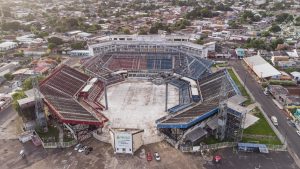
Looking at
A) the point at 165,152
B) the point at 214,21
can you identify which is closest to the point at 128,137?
the point at 165,152

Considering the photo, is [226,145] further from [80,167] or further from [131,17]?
[131,17]

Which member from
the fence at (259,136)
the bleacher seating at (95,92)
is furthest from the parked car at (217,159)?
the bleacher seating at (95,92)

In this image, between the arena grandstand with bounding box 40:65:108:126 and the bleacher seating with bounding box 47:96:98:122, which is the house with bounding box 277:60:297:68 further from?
the bleacher seating with bounding box 47:96:98:122

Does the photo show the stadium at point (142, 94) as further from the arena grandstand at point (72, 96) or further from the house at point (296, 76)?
the house at point (296, 76)

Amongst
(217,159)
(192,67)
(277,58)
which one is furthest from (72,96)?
(277,58)

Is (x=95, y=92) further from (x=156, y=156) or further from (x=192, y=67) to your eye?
(x=156, y=156)

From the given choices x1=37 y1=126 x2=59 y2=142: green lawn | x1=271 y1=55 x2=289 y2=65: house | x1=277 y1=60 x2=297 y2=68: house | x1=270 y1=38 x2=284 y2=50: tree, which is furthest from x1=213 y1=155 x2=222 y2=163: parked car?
x1=270 y1=38 x2=284 y2=50: tree
